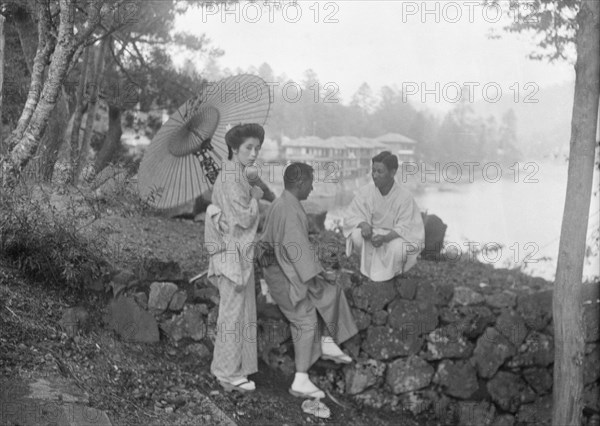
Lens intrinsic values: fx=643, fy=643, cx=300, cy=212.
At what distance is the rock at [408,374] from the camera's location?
5.29 m

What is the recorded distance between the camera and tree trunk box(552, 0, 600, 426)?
16.5 feet

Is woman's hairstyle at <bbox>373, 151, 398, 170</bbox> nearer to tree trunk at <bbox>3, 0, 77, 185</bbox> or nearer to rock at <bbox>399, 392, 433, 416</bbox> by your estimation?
rock at <bbox>399, 392, 433, 416</bbox>

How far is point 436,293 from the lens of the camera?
537cm

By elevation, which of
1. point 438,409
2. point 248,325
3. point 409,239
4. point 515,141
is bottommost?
point 438,409

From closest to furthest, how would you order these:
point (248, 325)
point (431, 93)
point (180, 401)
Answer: point (180, 401) → point (248, 325) → point (431, 93)

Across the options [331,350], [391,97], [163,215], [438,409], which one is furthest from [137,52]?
[438,409]

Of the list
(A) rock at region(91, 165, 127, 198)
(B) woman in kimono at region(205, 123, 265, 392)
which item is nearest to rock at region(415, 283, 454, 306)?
(B) woman in kimono at region(205, 123, 265, 392)

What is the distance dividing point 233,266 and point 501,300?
2419 mm

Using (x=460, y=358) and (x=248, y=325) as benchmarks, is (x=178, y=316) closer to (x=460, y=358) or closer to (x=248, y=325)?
(x=248, y=325)

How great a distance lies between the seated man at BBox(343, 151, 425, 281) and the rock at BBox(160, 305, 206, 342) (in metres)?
1.33

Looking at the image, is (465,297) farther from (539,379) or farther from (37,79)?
(37,79)

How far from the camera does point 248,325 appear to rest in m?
4.77

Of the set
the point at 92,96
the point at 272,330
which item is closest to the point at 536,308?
the point at 272,330

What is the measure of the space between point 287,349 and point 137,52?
213 inches
